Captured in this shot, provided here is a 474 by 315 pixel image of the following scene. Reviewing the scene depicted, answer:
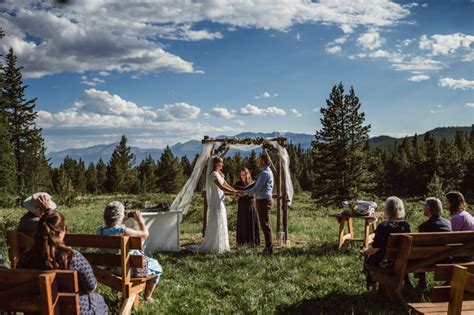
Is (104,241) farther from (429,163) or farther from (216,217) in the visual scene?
(429,163)

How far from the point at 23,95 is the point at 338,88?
32.1m

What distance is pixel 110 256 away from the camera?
6184 mm

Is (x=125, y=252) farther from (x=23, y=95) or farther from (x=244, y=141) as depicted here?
(x=23, y=95)

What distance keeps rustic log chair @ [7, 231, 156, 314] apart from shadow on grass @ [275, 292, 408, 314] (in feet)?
7.30

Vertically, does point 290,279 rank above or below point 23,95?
below

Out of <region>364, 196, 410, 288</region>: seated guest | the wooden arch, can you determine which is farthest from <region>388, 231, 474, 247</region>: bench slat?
the wooden arch

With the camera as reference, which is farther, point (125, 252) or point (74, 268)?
Result: point (125, 252)

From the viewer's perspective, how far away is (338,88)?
44719 mm

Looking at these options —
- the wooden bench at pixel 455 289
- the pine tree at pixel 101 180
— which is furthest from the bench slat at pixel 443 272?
the pine tree at pixel 101 180

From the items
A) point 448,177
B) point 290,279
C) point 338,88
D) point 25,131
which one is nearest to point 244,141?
point 290,279

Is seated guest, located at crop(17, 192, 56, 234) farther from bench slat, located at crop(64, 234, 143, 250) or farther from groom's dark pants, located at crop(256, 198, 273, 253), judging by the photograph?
groom's dark pants, located at crop(256, 198, 273, 253)

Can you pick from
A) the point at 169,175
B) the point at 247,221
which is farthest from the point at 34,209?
the point at 169,175

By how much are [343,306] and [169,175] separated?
61.1m

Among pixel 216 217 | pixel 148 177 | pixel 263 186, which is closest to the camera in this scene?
pixel 263 186
